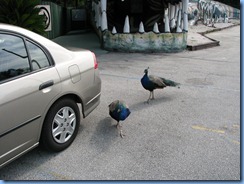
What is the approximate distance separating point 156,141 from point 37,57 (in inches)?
76.1

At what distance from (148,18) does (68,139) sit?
1348 cm

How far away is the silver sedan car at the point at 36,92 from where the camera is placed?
2.72 meters

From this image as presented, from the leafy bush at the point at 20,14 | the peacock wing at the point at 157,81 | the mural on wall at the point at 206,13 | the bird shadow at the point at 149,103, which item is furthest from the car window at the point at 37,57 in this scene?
the mural on wall at the point at 206,13

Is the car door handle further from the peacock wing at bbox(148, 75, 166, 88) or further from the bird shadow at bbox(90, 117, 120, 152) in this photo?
the peacock wing at bbox(148, 75, 166, 88)

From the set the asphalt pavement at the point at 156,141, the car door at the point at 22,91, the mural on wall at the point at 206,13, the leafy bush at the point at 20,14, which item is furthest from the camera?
the mural on wall at the point at 206,13

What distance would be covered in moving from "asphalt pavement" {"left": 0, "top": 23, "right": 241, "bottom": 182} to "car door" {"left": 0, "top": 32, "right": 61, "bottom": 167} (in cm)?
48

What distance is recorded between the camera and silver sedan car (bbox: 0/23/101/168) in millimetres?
2721

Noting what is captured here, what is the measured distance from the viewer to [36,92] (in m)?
2.95

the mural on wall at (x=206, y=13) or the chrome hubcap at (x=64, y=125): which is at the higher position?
the mural on wall at (x=206, y=13)

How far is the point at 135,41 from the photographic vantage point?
10.6 m

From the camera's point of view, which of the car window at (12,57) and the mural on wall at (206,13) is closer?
the car window at (12,57)

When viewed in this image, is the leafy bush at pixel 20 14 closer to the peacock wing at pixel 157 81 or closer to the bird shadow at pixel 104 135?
the peacock wing at pixel 157 81

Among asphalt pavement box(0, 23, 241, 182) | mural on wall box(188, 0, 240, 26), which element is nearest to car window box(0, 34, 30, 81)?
asphalt pavement box(0, 23, 241, 182)

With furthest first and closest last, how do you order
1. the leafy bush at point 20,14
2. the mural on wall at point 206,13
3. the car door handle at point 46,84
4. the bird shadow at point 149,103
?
the mural on wall at point 206,13 < the leafy bush at point 20,14 < the bird shadow at point 149,103 < the car door handle at point 46,84
